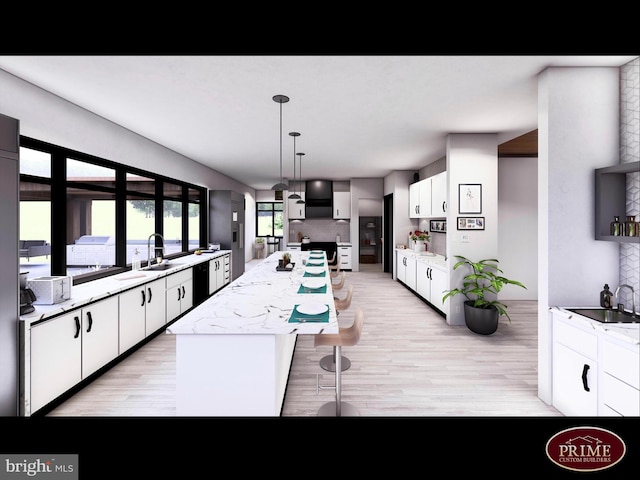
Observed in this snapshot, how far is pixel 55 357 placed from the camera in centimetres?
220

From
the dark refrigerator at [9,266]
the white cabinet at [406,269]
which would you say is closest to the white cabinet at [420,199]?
the white cabinet at [406,269]

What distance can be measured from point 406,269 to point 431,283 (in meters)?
1.53

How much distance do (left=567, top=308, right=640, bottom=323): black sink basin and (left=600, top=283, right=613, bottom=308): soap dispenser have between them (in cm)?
4

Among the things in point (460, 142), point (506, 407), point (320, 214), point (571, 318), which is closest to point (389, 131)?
point (460, 142)

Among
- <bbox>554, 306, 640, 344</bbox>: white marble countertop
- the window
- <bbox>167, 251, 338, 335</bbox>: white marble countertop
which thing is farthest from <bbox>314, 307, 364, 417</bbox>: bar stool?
the window

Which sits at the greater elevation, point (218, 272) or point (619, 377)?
point (218, 272)

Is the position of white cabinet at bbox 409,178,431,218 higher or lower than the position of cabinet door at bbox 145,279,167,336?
higher

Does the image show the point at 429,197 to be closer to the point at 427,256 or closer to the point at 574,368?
the point at 427,256

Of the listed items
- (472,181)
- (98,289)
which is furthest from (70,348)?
(472,181)

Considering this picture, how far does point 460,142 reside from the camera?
4.14 metres

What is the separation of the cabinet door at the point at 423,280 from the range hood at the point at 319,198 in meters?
3.78

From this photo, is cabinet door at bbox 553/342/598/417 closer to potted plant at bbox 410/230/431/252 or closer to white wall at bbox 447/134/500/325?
white wall at bbox 447/134/500/325

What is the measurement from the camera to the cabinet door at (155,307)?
11.5 feet

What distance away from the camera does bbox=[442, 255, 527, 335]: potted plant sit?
3.73m
